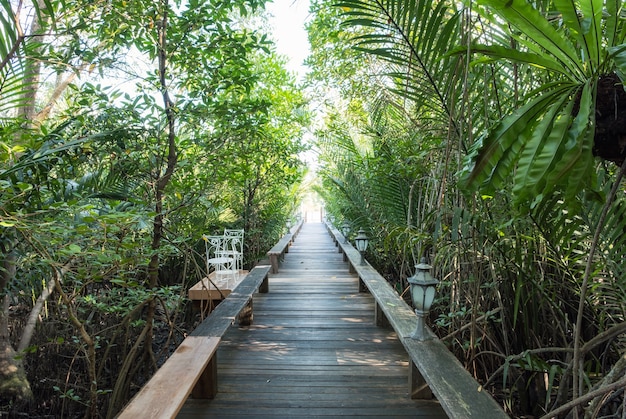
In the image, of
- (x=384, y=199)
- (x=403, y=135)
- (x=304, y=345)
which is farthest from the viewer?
(x=384, y=199)

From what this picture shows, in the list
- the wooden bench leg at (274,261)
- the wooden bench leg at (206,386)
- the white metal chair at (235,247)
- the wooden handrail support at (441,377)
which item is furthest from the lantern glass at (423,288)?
the wooden bench leg at (274,261)

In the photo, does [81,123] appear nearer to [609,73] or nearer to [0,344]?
[0,344]

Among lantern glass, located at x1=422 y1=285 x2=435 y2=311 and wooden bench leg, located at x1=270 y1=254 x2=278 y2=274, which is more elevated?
lantern glass, located at x1=422 y1=285 x2=435 y2=311

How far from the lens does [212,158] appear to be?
2.76 meters

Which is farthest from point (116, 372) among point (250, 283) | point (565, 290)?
point (565, 290)

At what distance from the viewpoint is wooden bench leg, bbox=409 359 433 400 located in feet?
7.34

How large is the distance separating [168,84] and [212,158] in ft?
1.82

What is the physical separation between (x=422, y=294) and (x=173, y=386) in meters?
1.22

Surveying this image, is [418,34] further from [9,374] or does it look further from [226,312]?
[9,374]

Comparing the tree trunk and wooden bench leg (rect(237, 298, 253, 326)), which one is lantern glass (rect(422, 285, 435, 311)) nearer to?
wooden bench leg (rect(237, 298, 253, 326))

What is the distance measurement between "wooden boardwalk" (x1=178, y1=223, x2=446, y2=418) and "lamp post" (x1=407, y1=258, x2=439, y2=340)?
469mm

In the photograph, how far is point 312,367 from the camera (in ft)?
8.75

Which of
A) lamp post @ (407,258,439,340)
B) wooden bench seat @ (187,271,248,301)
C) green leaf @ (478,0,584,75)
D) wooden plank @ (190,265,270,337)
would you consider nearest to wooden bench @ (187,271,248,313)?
wooden bench seat @ (187,271,248,301)

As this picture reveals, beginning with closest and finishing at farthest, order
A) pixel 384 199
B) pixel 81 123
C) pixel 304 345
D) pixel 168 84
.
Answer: pixel 81 123, pixel 168 84, pixel 304 345, pixel 384 199
